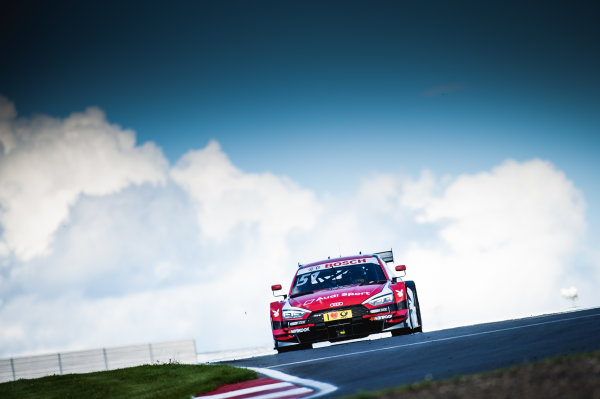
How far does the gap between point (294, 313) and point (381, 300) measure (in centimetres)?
145

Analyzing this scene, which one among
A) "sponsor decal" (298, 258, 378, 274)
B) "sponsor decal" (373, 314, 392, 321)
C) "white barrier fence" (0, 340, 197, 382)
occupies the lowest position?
"white barrier fence" (0, 340, 197, 382)

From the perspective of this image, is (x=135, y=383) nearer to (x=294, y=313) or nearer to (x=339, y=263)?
(x=294, y=313)

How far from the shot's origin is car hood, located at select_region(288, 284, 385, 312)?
42.5 ft

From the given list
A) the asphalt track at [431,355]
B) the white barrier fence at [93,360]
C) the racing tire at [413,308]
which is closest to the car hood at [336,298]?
the racing tire at [413,308]

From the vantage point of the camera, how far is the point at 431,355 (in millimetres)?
9055

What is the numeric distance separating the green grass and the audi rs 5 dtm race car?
1.88 m

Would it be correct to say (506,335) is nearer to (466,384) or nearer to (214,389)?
(214,389)

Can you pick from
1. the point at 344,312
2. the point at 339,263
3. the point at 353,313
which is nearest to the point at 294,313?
the point at 344,312

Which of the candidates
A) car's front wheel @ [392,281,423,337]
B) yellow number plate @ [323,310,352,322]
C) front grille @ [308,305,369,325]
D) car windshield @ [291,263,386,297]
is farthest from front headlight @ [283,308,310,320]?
car's front wheel @ [392,281,423,337]

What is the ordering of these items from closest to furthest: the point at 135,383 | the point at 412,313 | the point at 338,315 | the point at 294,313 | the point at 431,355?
the point at 431,355, the point at 135,383, the point at 338,315, the point at 294,313, the point at 412,313

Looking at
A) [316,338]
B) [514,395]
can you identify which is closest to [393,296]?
[316,338]

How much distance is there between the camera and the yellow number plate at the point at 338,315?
1288 cm

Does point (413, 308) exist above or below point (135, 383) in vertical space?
above

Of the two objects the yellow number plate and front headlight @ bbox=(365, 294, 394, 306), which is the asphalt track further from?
front headlight @ bbox=(365, 294, 394, 306)
